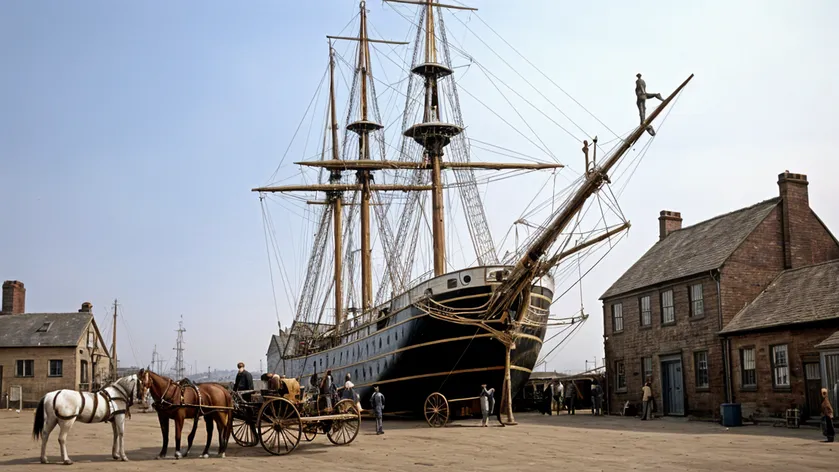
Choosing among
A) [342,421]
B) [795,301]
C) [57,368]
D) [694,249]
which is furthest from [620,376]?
[57,368]

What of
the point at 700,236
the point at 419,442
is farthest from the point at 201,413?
the point at 700,236

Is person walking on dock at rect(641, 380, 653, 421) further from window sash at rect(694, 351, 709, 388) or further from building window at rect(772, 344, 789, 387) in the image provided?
building window at rect(772, 344, 789, 387)

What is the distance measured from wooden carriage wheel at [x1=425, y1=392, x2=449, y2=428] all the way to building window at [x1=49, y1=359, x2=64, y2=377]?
112 ft

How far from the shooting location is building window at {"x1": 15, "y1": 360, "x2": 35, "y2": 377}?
182 ft

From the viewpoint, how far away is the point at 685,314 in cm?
3566

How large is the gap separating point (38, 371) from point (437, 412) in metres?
35.5

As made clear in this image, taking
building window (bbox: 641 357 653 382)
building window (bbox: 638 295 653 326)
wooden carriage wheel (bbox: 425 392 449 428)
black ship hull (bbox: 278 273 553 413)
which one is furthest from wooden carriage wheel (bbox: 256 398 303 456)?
building window (bbox: 638 295 653 326)

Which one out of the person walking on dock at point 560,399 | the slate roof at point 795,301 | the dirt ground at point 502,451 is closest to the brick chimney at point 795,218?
the slate roof at point 795,301

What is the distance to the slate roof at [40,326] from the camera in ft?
184

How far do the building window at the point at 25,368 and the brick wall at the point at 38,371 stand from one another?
19cm

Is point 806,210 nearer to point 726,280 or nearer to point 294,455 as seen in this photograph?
point 726,280

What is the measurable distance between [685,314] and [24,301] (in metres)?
48.4

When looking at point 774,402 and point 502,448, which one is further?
point 774,402

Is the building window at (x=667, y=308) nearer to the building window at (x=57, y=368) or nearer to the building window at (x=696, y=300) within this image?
the building window at (x=696, y=300)
